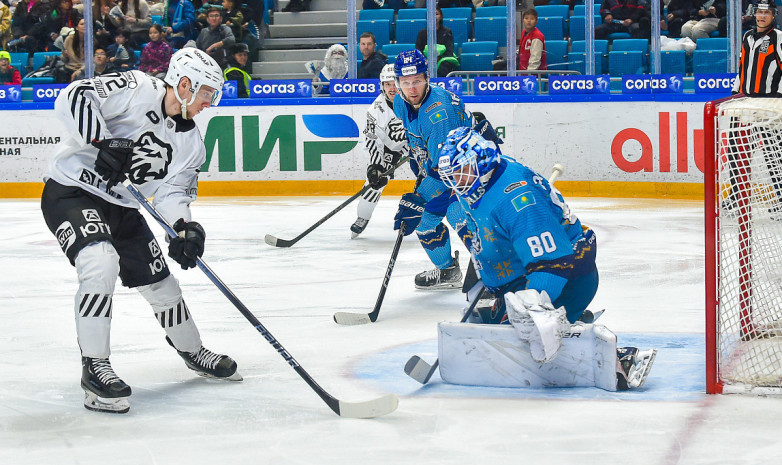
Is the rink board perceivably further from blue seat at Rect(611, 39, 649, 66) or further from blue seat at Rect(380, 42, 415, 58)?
blue seat at Rect(380, 42, 415, 58)

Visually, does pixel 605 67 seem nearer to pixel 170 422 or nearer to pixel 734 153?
pixel 734 153

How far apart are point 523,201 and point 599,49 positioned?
251 inches

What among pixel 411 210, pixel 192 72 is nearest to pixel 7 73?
pixel 411 210

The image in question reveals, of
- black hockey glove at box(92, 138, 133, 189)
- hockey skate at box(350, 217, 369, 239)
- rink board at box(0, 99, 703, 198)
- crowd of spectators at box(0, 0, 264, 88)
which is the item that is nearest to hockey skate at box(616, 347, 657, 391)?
black hockey glove at box(92, 138, 133, 189)

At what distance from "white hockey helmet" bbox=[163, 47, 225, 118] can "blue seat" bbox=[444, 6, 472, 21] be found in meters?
6.54

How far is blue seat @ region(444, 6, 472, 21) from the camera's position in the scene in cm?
962

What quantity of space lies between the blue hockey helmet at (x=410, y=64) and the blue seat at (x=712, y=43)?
461 centimetres

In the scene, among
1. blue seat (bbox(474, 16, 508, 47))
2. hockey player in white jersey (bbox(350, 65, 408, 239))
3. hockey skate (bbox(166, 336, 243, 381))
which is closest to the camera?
hockey skate (bbox(166, 336, 243, 381))

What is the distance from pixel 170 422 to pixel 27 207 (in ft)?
21.6

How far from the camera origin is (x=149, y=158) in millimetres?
3326

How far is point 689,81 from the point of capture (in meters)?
8.91

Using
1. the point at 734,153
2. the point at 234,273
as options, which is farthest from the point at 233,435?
the point at 234,273

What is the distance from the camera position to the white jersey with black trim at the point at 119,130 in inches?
124

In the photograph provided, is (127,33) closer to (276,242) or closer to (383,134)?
(276,242)
